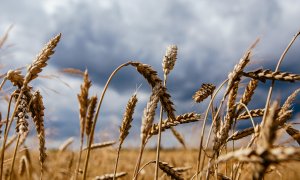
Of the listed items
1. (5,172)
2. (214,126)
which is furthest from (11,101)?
(5,172)

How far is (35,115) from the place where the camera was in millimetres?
2410

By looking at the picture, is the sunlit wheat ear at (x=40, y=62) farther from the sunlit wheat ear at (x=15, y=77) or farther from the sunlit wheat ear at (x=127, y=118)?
the sunlit wheat ear at (x=127, y=118)

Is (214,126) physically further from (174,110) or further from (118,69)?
(118,69)

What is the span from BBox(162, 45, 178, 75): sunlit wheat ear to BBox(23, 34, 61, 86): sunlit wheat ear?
62 cm

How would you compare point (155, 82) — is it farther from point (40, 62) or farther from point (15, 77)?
point (15, 77)

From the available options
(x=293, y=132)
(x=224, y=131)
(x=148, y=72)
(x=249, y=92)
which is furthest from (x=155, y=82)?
(x=293, y=132)

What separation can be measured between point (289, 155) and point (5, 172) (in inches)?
138

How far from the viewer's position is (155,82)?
7.06ft

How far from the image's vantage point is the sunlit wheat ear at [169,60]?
2422 millimetres

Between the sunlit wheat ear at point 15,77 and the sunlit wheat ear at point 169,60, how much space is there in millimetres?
794

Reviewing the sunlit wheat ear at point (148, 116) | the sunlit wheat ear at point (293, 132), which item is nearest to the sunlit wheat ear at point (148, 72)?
the sunlit wheat ear at point (148, 116)

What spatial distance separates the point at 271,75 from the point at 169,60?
599 mm

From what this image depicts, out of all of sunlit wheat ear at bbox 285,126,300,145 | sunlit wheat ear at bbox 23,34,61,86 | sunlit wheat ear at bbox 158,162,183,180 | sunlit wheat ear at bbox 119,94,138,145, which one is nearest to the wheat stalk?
sunlit wheat ear at bbox 119,94,138,145

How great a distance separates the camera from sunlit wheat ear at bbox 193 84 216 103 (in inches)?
109
